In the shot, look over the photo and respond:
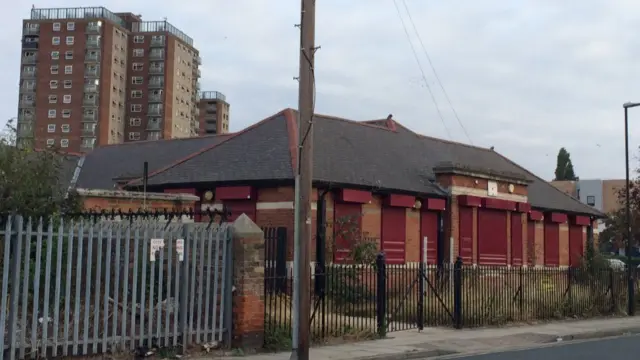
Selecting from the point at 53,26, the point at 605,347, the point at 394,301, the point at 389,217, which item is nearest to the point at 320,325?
the point at 394,301

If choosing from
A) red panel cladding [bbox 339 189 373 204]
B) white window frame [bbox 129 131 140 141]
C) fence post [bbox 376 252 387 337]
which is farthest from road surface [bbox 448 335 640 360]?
white window frame [bbox 129 131 140 141]

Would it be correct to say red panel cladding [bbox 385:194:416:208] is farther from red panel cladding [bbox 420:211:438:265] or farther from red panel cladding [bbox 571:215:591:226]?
red panel cladding [bbox 571:215:591:226]

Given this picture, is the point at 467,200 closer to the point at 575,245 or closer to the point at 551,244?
the point at 551,244

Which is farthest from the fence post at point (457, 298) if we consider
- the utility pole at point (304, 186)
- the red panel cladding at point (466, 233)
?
the red panel cladding at point (466, 233)

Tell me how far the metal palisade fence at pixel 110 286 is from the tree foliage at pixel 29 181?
4.80 feet

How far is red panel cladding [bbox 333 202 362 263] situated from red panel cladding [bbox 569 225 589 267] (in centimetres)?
1550

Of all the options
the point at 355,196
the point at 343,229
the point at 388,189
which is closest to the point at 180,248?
the point at 343,229

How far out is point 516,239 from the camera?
101ft

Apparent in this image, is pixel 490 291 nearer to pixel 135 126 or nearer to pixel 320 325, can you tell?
pixel 320 325

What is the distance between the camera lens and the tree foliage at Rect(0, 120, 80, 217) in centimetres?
1331

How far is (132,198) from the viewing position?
19.2m

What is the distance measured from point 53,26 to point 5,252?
116m

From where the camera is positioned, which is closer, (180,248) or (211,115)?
(180,248)

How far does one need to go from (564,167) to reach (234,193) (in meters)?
87.2
